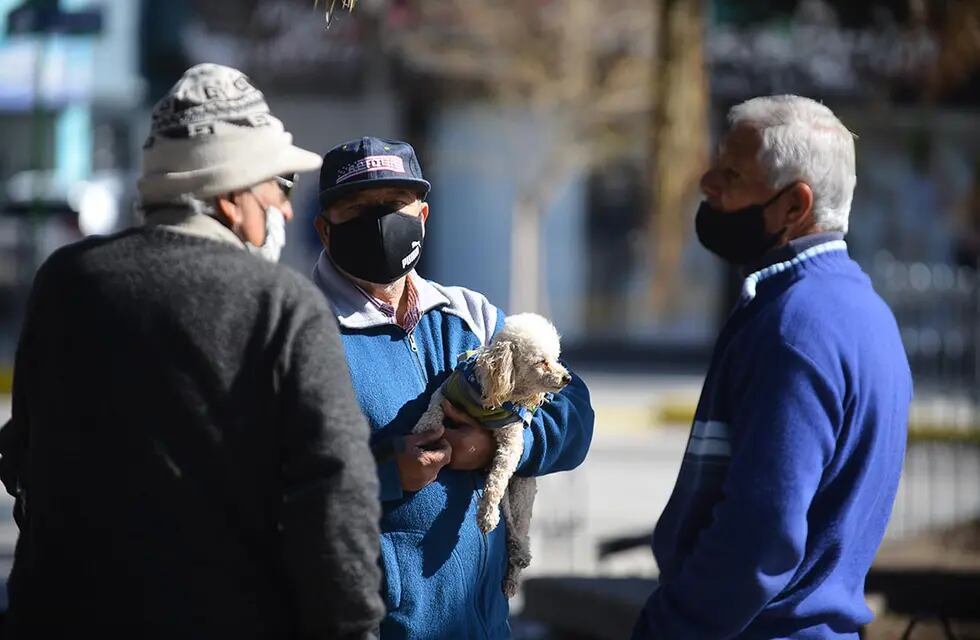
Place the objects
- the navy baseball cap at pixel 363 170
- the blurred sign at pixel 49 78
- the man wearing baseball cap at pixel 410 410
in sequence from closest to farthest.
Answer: the man wearing baseball cap at pixel 410 410 < the navy baseball cap at pixel 363 170 < the blurred sign at pixel 49 78

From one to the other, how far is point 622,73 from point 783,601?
18.0 meters

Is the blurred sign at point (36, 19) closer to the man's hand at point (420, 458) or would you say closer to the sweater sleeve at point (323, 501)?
the man's hand at point (420, 458)

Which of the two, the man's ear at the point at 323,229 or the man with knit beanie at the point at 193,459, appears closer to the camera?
the man with knit beanie at the point at 193,459

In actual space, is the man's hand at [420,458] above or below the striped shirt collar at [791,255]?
below

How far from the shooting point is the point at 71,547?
8.26 feet

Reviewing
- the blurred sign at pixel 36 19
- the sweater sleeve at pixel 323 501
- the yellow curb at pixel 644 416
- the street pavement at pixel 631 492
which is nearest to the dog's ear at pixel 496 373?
the sweater sleeve at pixel 323 501

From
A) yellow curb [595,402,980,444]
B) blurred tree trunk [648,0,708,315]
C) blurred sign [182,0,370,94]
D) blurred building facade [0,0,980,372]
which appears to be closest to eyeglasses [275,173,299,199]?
blurred tree trunk [648,0,708,315]

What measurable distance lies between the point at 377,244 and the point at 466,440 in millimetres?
476

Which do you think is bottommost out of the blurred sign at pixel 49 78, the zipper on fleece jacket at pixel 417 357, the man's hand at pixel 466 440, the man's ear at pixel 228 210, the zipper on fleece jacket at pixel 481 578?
the blurred sign at pixel 49 78

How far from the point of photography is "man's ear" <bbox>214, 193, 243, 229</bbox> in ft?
8.74

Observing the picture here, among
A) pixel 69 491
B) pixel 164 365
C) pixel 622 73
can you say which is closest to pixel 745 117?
pixel 164 365

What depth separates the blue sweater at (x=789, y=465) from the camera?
9.12 ft

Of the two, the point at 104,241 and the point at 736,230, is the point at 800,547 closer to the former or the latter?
the point at 736,230

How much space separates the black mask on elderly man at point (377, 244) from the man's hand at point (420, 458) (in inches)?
15.1
